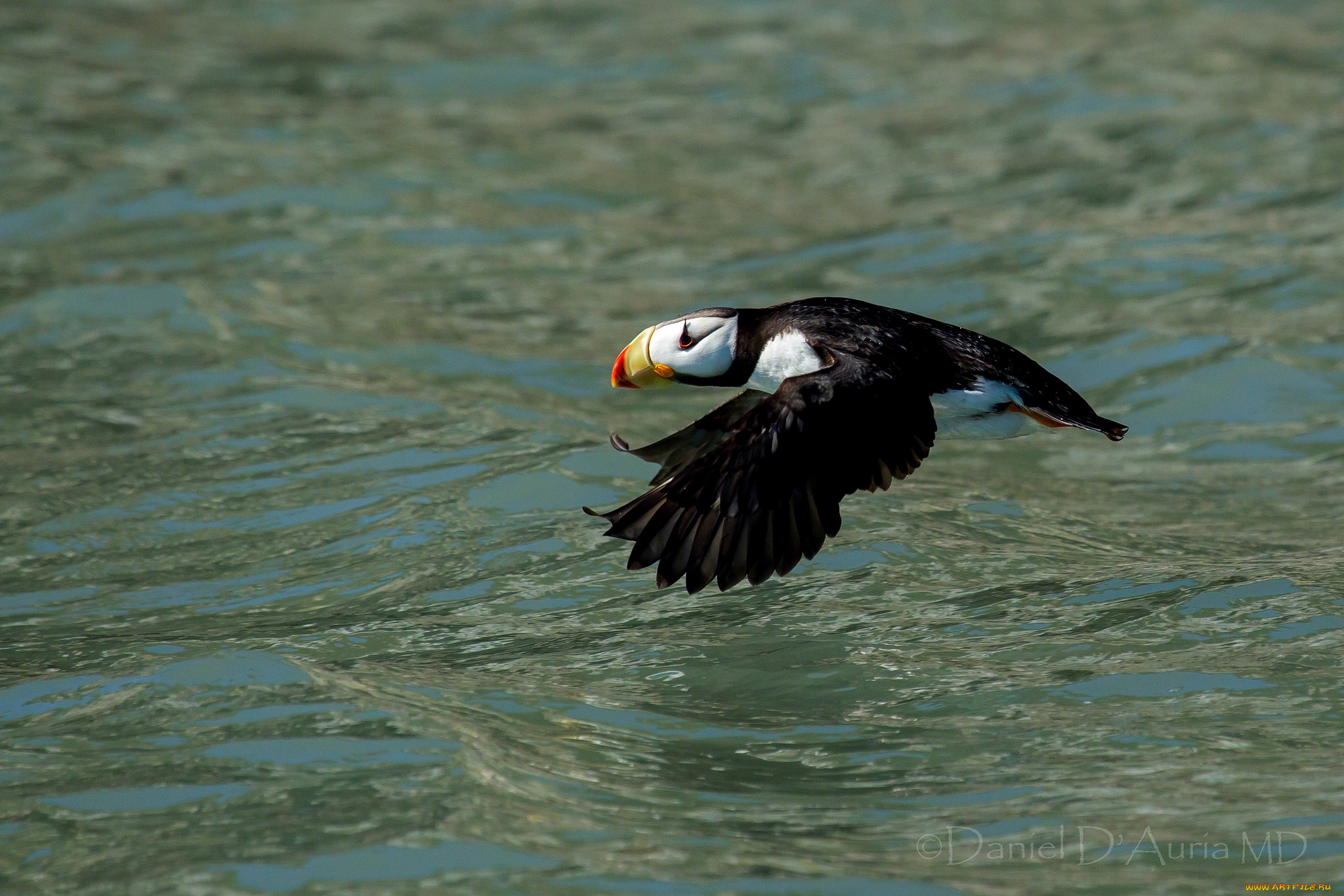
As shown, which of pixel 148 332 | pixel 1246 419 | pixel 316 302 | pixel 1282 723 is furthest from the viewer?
pixel 316 302

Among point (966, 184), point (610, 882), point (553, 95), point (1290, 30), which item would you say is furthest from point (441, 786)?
point (1290, 30)

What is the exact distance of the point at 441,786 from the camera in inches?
158

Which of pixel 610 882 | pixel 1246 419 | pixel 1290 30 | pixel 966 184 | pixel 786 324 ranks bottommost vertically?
pixel 610 882

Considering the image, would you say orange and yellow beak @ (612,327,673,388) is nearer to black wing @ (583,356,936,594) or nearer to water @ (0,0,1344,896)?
water @ (0,0,1344,896)

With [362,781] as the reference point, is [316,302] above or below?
above

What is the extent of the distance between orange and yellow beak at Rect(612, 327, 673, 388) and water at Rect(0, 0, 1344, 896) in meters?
0.73

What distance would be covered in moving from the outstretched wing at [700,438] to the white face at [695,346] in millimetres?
296

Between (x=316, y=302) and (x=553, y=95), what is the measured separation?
4.33 metres

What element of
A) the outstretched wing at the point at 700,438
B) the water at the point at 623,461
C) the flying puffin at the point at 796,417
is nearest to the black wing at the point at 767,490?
the flying puffin at the point at 796,417

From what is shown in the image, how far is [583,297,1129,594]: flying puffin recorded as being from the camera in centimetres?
450

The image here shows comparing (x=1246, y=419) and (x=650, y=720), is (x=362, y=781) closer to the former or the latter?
(x=650, y=720)

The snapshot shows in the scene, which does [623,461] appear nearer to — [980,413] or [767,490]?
[980,413]

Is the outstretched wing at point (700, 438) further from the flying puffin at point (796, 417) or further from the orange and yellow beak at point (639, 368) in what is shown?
the orange and yellow beak at point (639, 368)

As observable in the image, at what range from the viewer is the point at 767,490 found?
4527 millimetres
